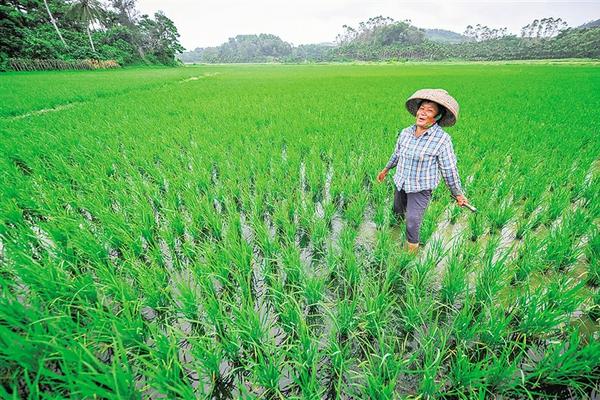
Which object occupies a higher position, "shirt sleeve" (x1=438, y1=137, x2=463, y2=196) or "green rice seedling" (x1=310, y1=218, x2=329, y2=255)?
"shirt sleeve" (x1=438, y1=137, x2=463, y2=196)

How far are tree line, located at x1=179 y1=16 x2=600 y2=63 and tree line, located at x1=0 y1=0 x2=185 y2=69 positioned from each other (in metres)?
42.1

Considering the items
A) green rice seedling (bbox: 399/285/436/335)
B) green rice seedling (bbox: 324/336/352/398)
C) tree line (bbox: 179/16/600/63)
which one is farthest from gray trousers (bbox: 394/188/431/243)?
tree line (bbox: 179/16/600/63)

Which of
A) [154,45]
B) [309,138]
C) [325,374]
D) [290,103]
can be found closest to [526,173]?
[309,138]

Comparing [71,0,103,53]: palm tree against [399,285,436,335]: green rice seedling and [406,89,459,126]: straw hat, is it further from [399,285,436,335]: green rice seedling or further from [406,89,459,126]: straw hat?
[399,285,436,335]: green rice seedling

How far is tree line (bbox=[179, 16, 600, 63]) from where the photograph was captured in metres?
43.7

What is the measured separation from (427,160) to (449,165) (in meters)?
0.14

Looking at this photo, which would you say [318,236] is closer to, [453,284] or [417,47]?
[453,284]

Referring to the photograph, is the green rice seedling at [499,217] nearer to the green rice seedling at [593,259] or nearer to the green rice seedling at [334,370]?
the green rice seedling at [593,259]

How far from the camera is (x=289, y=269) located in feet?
A: 5.28

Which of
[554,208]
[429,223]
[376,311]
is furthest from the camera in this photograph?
[554,208]

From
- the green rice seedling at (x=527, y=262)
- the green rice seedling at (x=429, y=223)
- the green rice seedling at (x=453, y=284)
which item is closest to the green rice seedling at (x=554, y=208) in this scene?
the green rice seedling at (x=527, y=262)

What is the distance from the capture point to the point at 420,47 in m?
59.2

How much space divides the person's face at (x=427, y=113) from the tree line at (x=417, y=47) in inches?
2341

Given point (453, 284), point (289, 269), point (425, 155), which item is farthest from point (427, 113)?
point (289, 269)
